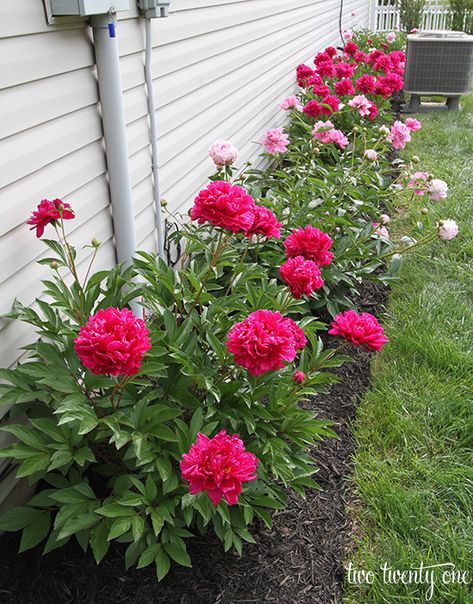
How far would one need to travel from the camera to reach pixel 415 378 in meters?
2.71

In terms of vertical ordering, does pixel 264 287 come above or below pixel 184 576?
above

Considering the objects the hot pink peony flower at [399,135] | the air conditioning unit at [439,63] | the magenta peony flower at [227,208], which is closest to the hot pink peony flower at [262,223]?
the magenta peony flower at [227,208]

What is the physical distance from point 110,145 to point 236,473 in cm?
129

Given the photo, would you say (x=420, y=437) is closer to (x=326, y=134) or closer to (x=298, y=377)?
(x=298, y=377)

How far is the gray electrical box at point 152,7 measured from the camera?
2357mm

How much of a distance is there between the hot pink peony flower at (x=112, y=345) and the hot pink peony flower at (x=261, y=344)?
9.1 inches

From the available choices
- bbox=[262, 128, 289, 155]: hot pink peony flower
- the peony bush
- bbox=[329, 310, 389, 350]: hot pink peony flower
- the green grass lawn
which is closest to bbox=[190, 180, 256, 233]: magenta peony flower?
the peony bush

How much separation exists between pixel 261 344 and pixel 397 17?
55.2 ft

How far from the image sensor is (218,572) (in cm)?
176

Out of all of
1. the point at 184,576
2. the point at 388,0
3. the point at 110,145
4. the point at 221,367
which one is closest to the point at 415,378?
the point at 221,367

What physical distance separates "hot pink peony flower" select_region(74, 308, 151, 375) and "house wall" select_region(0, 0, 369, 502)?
18.0 inches

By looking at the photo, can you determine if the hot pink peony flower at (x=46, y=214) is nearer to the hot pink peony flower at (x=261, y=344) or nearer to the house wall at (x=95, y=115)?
the house wall at (x=95, y=115)

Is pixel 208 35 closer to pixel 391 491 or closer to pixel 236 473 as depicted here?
pixel 391 491

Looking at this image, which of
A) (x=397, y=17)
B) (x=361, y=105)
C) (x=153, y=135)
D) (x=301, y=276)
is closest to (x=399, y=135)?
(x=361, y=105)
